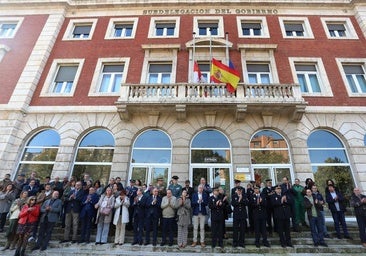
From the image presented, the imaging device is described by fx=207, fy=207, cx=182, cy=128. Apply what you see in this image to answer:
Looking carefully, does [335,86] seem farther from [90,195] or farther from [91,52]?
[91,52]

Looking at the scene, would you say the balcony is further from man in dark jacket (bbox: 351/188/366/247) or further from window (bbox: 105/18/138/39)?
window (bbox: 105/18/138/39)

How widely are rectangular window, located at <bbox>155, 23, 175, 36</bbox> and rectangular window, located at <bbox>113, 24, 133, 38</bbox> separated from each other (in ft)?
5.83

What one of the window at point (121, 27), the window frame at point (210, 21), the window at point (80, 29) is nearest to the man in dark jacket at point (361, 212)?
the window frame at point (210, 21)

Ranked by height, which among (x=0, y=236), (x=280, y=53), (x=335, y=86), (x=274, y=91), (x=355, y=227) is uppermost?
(x=280, y=53)

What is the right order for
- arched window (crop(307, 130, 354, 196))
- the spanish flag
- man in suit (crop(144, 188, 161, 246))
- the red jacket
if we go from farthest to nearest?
the spanish flag
arched window (crop(307, 130, 354, 196))
man in suit (crop(144, 188, 161, 246))
the red jacket

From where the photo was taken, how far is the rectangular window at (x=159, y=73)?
39.5 feet

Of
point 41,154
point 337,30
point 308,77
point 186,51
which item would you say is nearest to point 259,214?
point 308,77

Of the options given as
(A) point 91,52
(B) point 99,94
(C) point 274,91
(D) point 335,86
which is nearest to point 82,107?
(B) point 99,94

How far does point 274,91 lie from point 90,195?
30.4 feet

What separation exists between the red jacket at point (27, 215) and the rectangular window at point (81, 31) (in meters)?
11.5

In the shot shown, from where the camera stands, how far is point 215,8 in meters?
14.1

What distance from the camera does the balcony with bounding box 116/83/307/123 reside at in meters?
9.91

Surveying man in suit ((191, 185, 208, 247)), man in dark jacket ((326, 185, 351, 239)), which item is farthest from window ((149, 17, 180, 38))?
man in dark jacket ((326, 185, 351, 239))

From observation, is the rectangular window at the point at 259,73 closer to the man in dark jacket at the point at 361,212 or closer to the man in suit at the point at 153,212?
the man in dark jacket at the point at 361,212
